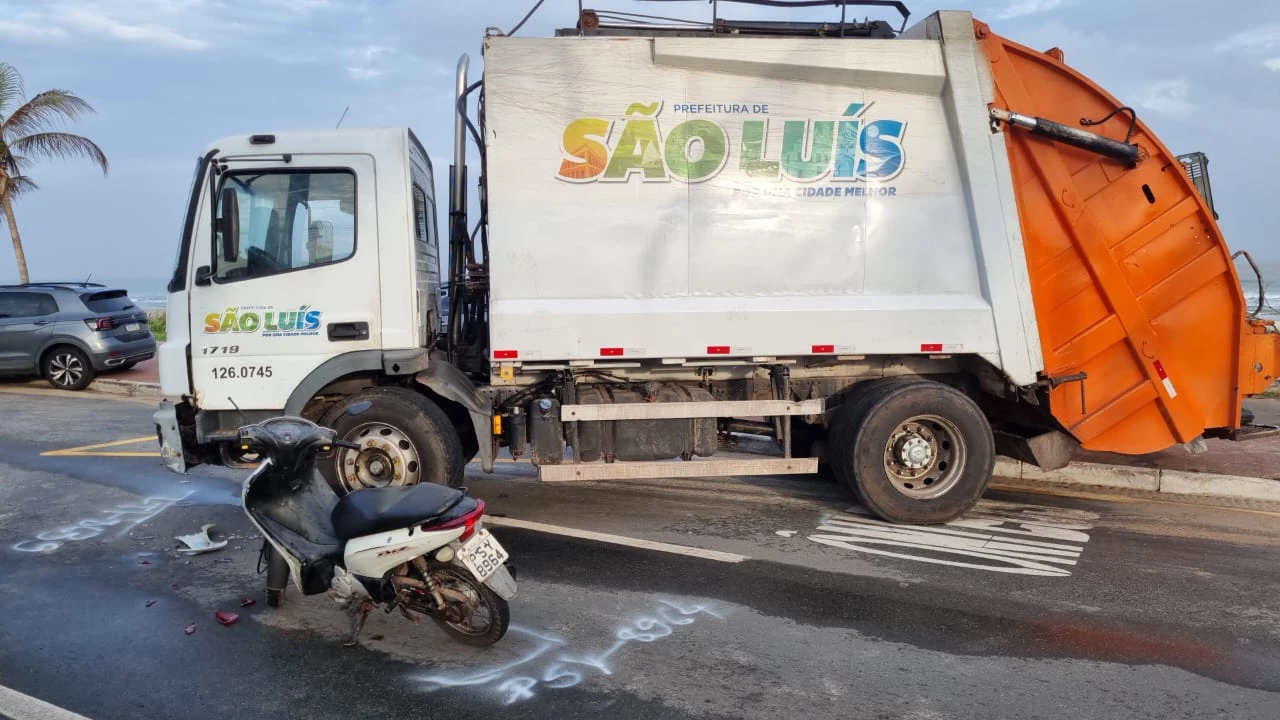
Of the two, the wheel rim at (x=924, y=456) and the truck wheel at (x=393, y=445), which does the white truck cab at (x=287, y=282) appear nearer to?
the truck wheel at (x=393, y=445)

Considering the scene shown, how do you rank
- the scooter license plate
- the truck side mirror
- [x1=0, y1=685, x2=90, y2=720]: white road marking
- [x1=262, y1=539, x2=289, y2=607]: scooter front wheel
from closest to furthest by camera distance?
1. [x1=0, y1=685, x2=90, y2=720]: white road marking
2. the scooter license plate
3. [x1=262, y1=539, x2=289, y2=607]: scooter front wheel
4. the truck side mirror

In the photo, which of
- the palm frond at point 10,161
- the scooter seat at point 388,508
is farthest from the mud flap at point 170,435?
the palm frond at point 10,161

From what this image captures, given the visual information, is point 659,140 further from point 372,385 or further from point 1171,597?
point 1171,597

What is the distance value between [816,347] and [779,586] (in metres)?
1.81

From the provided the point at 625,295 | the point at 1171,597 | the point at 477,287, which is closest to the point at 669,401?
the point at 625,295

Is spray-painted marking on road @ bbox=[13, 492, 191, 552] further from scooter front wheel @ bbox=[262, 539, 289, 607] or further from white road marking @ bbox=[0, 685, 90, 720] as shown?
white road marking @ bbox=[0, 685, 90, 720]

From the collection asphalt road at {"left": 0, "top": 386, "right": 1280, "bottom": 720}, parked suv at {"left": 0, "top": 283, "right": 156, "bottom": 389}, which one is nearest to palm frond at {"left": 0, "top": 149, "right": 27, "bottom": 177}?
parked suv at {"left": 0, "top": 283, "right": 156, "bottom": 389}

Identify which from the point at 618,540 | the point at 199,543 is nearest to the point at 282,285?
the point at 199,543

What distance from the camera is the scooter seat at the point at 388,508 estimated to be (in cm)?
429

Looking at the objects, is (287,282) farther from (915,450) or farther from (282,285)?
(915,450)

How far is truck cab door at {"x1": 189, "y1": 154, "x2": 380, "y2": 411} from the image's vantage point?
6.24 metres

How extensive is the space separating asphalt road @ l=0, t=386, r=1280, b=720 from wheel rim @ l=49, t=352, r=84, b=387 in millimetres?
8373

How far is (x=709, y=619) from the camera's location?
15.6 ft

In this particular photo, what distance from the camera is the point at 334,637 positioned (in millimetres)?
4559
